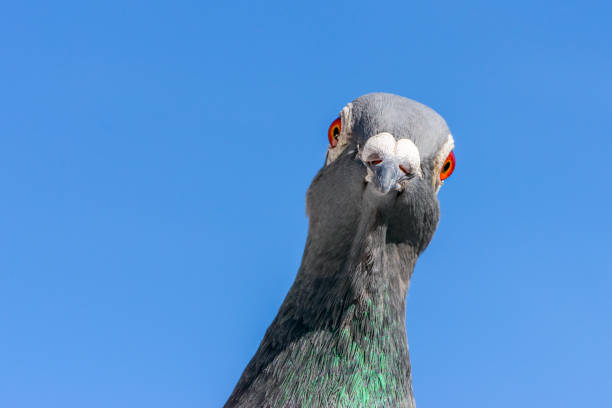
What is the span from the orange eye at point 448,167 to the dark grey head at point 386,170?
0.03 feet

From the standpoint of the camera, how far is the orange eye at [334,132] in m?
7.48

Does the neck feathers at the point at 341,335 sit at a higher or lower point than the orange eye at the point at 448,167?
lower

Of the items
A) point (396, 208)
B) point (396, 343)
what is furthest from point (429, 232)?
point (396, 343)

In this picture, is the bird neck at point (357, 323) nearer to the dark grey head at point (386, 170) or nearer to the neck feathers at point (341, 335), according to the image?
the neck feathers at point (341, 335)

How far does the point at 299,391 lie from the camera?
657 centimetres


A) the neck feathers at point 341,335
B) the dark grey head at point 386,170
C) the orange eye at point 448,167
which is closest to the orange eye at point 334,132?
the dark grey head at point 386,170

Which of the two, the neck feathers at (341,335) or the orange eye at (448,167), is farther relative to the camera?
the orange eye at (448,167)

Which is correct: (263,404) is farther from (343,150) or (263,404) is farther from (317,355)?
(343,150)

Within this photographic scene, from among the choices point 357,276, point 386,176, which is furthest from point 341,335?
point 386,176

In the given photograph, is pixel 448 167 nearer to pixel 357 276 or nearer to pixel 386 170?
pixel 386 170

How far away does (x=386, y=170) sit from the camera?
21.4 feet

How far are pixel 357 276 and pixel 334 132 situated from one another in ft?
4.74

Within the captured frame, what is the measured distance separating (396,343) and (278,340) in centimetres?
109

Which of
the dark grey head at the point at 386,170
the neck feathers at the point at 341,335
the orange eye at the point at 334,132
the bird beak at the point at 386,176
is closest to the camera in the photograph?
the bird beak at the point at 386,176
